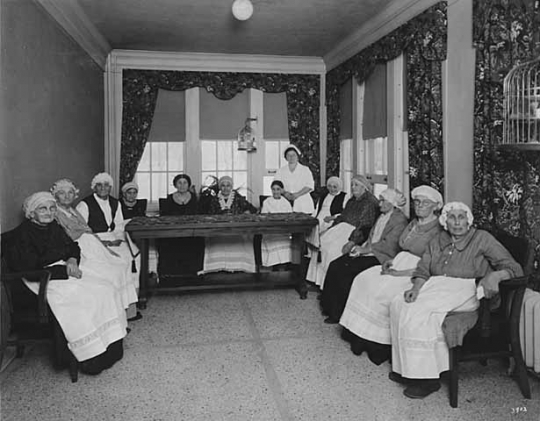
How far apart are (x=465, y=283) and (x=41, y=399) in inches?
102

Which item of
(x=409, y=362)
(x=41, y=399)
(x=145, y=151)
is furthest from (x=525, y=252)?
(x=145, y=151)

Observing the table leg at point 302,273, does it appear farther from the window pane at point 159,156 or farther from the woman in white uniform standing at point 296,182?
the window pane at point 159,156

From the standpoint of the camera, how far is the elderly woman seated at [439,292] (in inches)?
115

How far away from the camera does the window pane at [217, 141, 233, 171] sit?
25.0 feet

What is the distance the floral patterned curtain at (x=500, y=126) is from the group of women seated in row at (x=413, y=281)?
37 centimetres

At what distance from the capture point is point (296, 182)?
6582 mm

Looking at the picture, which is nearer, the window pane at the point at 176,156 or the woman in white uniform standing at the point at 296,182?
the woman in white uniform standing at the point at 296,182

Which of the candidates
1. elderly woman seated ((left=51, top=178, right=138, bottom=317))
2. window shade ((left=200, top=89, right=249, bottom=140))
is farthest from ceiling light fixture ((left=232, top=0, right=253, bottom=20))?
window shade ((left=200, top=89, right=249, bottom=140))

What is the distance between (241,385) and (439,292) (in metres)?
1.33

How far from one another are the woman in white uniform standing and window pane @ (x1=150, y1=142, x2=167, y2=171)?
6.18 feet

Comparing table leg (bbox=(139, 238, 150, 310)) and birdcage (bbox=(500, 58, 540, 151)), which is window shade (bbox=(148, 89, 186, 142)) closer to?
table leg (bbox=(139, 238, 150, 310))

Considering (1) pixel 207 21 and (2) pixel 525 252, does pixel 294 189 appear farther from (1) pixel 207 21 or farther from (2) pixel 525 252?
(2) pixel 525 252

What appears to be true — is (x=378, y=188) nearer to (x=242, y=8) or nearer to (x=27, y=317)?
(x=242, y=8)

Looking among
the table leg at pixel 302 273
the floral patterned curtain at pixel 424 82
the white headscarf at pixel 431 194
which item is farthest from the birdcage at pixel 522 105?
the table leg at pixel 302 273
